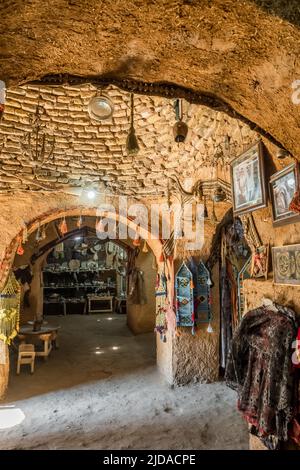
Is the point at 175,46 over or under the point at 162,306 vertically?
over

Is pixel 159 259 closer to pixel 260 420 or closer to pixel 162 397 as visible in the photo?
pixel 162 397

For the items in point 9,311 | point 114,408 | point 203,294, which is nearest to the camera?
point 114,408

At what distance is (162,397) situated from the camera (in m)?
5.53

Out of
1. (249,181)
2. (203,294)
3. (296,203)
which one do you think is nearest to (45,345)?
(203,294)

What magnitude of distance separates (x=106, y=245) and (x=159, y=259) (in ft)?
31.6

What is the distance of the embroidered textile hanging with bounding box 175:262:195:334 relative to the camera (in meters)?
5.96

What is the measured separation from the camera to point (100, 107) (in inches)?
112

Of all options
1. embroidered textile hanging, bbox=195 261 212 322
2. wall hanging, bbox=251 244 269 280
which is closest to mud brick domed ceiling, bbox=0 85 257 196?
wall hanging, bbox=251 244 269 280

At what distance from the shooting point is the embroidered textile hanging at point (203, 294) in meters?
6.14

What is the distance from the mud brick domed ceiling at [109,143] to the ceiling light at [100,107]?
148 centimetres

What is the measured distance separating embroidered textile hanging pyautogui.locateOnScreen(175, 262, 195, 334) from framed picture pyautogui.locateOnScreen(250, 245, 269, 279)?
8.06ft

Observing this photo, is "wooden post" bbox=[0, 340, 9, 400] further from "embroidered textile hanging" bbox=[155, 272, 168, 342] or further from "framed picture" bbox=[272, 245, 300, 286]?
"framed picture" bbox=[272, 245, 300, 286]

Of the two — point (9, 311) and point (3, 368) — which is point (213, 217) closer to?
point (9, 311)

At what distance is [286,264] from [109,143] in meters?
3.25
